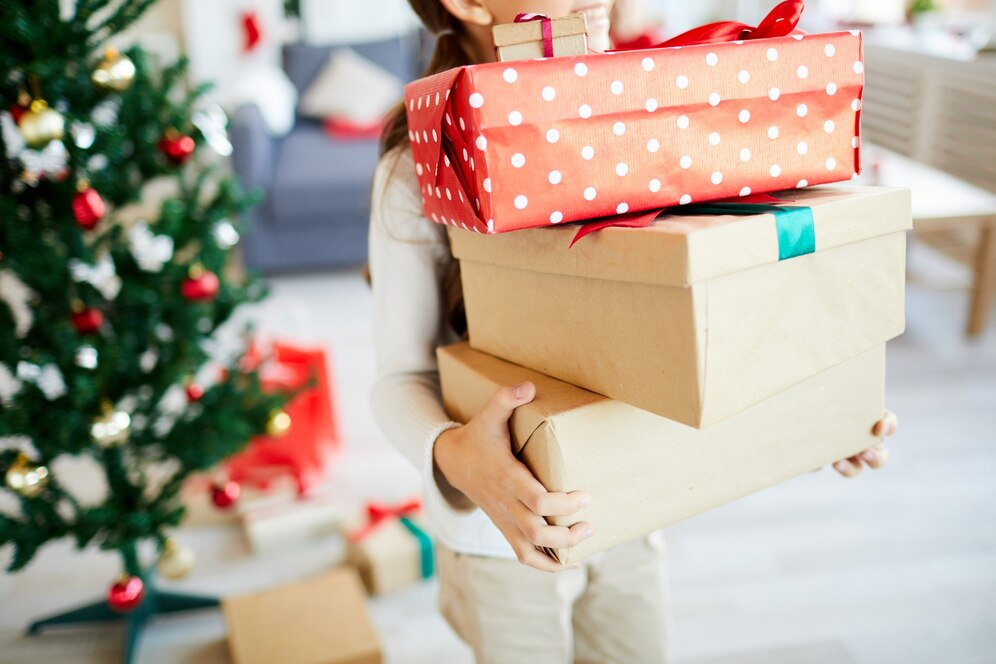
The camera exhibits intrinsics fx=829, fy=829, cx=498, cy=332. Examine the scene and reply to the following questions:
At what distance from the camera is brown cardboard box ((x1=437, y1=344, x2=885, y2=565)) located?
65 centimetres

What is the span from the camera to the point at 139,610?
156cm

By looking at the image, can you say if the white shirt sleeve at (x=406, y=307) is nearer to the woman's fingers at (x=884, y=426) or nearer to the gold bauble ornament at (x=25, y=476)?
the woman's fingers at (x=884, y=426)

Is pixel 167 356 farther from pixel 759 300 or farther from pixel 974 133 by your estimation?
pixel 974 133

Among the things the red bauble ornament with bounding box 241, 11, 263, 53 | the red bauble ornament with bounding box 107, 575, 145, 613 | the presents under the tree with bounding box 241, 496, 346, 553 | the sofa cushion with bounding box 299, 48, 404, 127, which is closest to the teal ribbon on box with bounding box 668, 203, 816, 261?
the red bauble ornament with bounding box 107, 575, 145, 613

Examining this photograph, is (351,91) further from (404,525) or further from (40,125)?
(40,125)

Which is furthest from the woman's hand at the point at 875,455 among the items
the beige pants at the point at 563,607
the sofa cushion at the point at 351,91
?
the sofa cushion at the point at 351,91

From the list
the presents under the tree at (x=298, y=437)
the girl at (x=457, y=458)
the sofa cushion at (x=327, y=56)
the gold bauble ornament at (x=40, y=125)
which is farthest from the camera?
the sofa cushion at (x=327, y=56)

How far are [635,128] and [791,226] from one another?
0.13 metres

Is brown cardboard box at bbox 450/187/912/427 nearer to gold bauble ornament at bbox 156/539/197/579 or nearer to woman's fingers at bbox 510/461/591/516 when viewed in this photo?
woman's fingers at bbox 510/461/591/516

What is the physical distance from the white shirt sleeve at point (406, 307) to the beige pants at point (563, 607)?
14cm

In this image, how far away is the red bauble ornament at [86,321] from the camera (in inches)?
51.8

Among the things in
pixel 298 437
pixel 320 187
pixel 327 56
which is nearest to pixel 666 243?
pixel 298 437

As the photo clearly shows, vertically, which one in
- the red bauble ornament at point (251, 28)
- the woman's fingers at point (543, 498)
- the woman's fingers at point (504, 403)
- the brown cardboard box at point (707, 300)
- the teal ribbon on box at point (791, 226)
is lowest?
the woman's fingers at point (543, 498)

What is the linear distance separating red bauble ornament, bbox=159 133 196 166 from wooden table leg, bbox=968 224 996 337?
2.37 m
